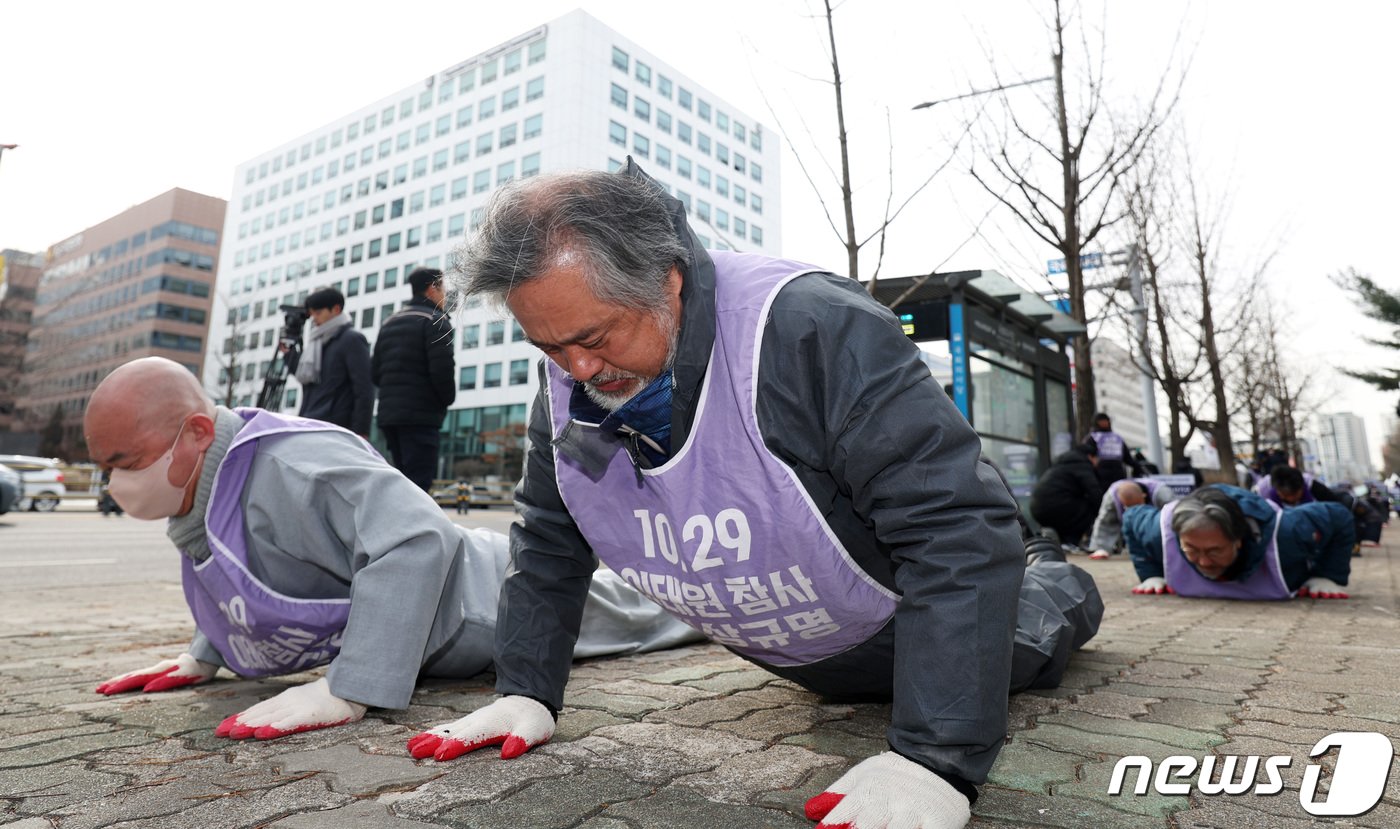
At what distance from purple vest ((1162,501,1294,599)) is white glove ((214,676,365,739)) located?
5.12 meters

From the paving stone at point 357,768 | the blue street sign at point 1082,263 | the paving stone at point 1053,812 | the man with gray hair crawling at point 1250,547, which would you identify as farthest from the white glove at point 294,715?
the blue street sign at point 1082,263

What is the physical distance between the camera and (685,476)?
1637mm

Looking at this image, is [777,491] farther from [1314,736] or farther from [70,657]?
[70,657]

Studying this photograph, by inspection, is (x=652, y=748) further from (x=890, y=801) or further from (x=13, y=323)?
(x=13, y=323)

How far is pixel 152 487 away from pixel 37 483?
1948 cm

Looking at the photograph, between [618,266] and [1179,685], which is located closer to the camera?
[618,266]

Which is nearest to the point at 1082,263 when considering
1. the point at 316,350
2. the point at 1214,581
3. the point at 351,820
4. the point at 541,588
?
the point at 1214,581

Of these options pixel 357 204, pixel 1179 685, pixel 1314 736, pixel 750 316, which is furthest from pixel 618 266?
pixel 357 204

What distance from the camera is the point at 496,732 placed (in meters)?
1.82

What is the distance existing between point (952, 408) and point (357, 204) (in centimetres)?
6381

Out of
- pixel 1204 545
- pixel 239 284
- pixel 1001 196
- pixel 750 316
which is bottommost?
pixel 1204 545

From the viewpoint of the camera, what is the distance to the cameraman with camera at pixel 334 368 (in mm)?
5195

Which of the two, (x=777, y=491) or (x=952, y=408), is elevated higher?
(x=952, y=408)
